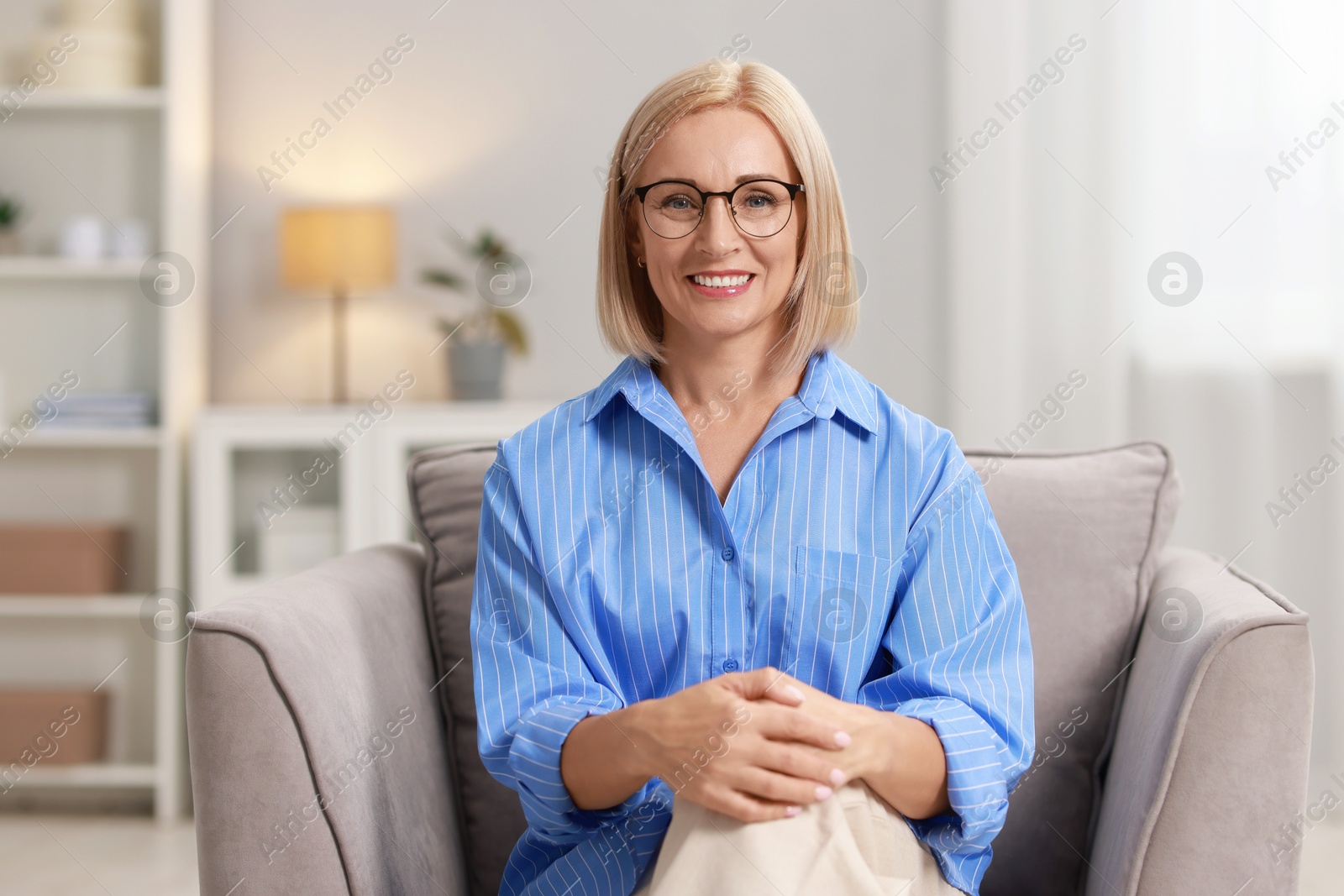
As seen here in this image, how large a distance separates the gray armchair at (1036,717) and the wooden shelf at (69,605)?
1.68m

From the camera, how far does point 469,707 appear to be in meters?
1.34

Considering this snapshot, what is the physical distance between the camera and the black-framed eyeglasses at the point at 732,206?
111 cm

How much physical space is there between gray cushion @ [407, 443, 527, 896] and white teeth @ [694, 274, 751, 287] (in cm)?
41

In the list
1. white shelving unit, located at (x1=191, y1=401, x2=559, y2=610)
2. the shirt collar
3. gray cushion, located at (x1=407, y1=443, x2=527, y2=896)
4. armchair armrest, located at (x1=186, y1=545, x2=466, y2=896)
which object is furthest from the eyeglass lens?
white shelving unit, located at (x1=191, y1=401, x2=559, y2=610)

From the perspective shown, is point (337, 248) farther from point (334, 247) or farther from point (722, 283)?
point (722, 283)

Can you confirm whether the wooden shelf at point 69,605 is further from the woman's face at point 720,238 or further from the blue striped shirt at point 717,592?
the woman's face at point 720,238

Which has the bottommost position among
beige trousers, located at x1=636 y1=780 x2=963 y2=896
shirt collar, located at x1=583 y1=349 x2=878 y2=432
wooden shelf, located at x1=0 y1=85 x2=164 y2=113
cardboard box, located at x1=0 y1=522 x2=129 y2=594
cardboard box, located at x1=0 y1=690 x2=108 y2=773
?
cardboard box, located at x1=0 y1=690 x2=108 y2=773

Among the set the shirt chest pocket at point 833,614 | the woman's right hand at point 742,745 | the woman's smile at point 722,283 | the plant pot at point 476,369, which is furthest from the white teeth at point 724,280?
the plant pot at point 476,369

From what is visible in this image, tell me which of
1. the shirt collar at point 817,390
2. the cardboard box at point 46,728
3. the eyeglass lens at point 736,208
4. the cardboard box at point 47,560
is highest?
the eyeglass lens at point 736,208

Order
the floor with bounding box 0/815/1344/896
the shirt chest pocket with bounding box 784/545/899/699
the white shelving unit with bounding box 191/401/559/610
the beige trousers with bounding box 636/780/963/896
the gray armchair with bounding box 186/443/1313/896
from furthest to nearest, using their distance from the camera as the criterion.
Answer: the white shelving unit with bounding box 191/401/559/610
the floor with bounding box 0/815/1344/896
the shirt chest pocket with bounding box 784/545/899/699
the gray armchair with bounding box 186/443/1313/896
the beige trousers with bounding box 636/780/963/896

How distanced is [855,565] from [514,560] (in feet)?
1.15

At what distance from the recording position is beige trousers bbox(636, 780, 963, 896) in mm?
862

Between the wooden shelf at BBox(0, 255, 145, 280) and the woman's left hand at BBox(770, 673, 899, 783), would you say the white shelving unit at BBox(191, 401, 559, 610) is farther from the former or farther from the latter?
the woman's left hand at BBox(770, 673, 899, 783)

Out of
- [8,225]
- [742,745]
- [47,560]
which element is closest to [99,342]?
[8,225]
